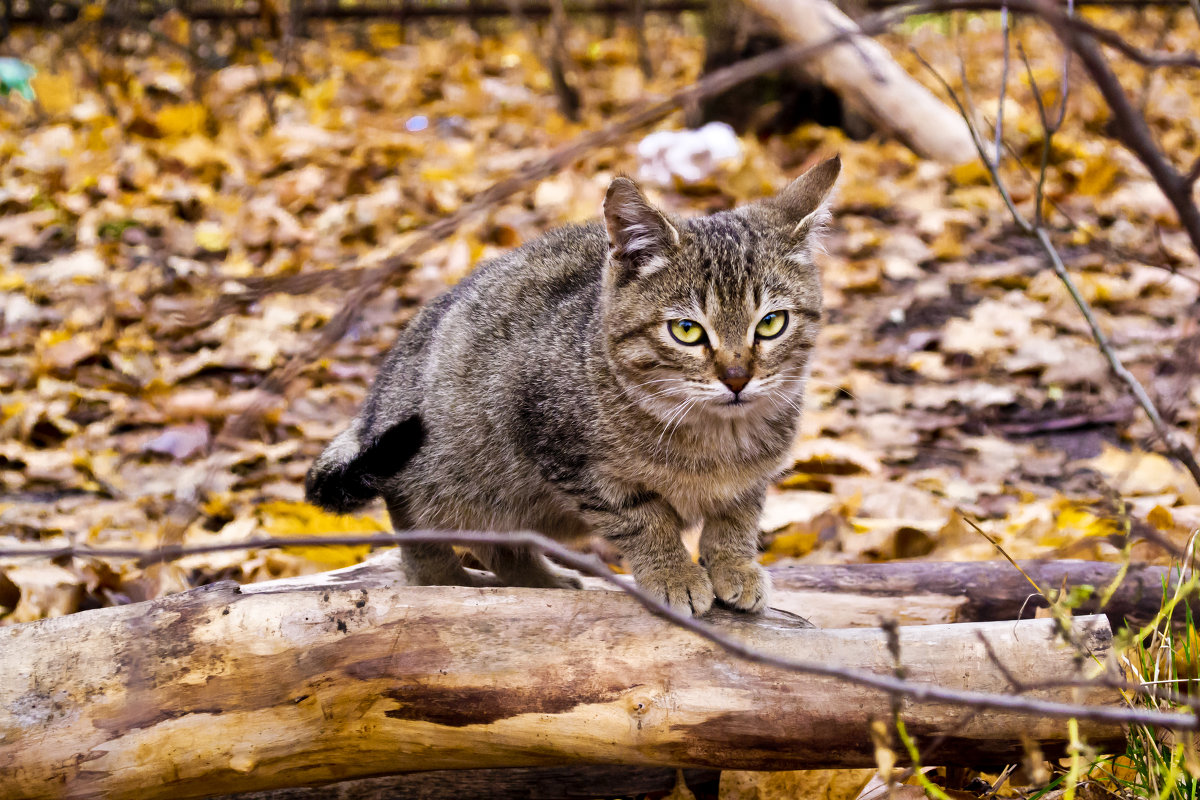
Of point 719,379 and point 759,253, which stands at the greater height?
point 759,253

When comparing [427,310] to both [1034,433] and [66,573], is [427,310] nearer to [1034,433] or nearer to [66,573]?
[66,573]

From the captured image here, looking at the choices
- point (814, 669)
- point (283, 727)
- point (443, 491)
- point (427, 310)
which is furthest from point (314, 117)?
point (814, 669)

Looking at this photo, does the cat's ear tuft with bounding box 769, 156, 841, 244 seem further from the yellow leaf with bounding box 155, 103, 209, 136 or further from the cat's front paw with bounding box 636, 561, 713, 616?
the yellow leaf with bounding box 155, 103, 209, 136

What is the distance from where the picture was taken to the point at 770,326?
2.14m

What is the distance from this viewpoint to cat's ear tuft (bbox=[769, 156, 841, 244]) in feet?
7.11

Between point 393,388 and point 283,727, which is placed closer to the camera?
point 283,727

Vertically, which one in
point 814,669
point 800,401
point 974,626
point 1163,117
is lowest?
point 974,626

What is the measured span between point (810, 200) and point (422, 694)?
4.46 ft

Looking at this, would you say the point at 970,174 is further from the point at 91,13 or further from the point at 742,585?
the point at 91,13

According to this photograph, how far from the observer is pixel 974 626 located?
5.67 feet

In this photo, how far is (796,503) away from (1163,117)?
4.62 meters

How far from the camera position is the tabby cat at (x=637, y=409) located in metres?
2.09

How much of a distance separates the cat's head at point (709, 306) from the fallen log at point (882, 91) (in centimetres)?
335

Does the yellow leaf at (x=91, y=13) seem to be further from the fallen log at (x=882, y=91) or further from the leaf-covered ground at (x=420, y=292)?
the fallen log at (x=882, y=91)
